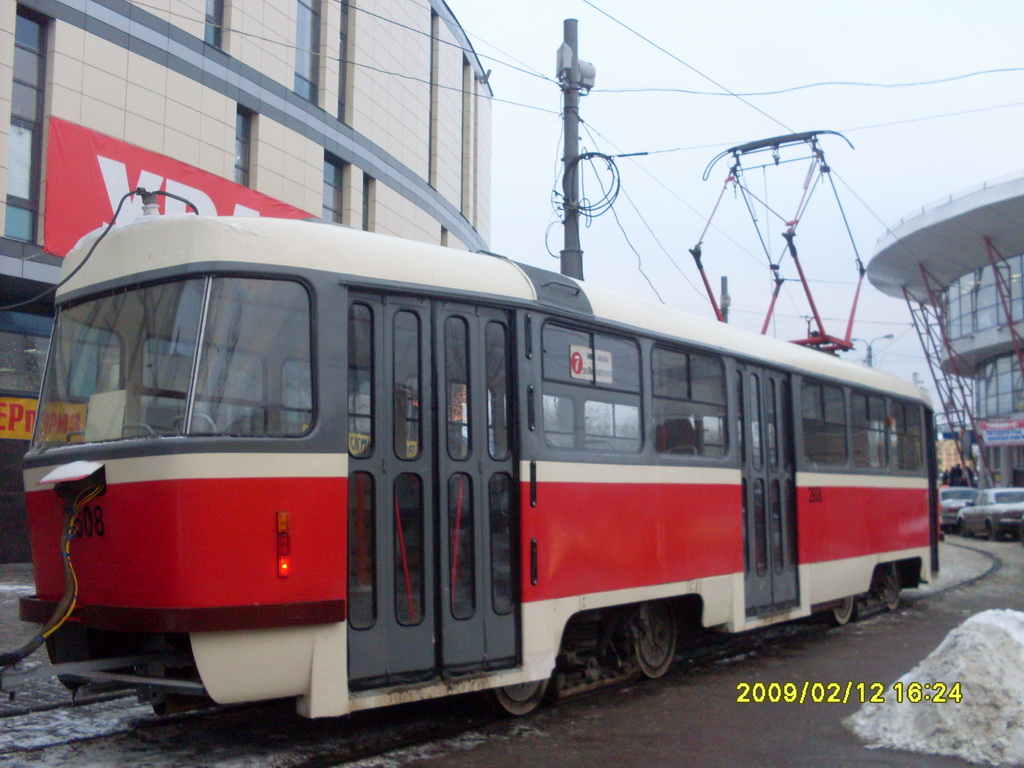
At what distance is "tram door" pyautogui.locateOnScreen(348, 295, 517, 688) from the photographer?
5.84 metres

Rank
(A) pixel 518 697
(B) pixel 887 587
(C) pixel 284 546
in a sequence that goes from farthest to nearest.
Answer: (B) pixel 887 587
(A) pixel 518 697
(C) pixel 284 546

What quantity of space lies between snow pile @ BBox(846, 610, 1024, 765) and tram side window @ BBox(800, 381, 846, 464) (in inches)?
158

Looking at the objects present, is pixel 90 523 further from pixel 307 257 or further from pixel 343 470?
pixel 307 257

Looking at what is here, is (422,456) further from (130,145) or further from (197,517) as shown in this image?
(130,145)

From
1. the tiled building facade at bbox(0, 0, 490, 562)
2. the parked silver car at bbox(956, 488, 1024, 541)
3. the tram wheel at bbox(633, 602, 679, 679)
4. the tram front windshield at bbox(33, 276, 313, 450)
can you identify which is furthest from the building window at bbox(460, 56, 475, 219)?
the tram front windshield at bbox(33, 276, 313, 450)

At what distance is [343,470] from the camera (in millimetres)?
5734

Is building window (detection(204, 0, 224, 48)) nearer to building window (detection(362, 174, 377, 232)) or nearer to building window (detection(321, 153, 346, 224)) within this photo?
building window (detection(321, 153, 346, 224))

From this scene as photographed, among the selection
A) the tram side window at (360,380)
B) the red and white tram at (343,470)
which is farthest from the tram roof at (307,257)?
the tram side window at (360,380)

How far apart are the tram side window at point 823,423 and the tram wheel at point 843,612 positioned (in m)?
1.76

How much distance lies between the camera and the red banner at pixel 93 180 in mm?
15031

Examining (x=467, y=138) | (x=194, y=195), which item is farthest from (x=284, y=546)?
(x=467, y=138)

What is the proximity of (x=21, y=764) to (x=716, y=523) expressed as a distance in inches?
216

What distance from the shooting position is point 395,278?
20.3 ft

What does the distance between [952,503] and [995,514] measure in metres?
5.38
